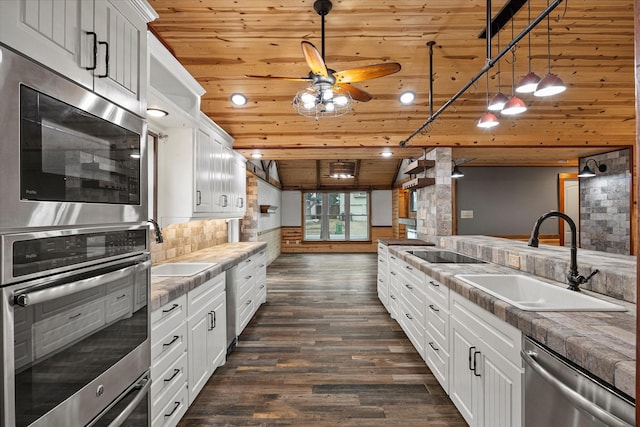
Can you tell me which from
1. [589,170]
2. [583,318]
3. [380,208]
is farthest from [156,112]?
[380,208]

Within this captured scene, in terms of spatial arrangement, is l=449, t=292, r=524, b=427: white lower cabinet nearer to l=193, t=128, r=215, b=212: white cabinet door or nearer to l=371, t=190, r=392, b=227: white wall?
l=193, t=128, r=215, b=212: white cabinet door

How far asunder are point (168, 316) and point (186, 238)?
6.44 feet

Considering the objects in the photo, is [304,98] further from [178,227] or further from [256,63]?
[178,227]

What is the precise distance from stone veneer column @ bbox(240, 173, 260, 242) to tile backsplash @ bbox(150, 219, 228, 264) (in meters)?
1.43

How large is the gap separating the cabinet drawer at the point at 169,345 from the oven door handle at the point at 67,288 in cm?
59

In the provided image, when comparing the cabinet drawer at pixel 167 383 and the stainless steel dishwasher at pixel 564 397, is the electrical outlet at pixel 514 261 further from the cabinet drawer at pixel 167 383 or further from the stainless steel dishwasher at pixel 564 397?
the cabinet drawer at pixel 167 383

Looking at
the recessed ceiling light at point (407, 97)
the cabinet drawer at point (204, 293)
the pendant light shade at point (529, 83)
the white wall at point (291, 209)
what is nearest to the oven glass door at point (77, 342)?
the cabinet drawer at point (204, 293)

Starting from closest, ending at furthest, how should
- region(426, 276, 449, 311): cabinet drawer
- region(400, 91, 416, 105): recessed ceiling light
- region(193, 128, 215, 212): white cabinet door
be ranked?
region(426, 276, 449, 311): cabinet drawer
region(193, 128, 215, 212): white cabinet door
region(400, 91, 416, 105): recessed ceiling light

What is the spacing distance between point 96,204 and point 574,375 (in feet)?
5.75

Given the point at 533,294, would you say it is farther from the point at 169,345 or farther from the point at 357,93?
the point at 169,345

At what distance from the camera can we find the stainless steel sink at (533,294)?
1626mm

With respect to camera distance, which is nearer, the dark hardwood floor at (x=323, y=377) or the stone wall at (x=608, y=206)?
the dark hardwood floor at (x=323, y=377)

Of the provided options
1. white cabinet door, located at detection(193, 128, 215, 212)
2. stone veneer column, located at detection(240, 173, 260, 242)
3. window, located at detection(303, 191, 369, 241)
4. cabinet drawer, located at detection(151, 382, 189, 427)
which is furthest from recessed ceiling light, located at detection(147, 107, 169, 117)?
window, located at detection(303, 191, 369, 241)

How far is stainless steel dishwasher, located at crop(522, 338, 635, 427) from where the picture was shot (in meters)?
0.98
